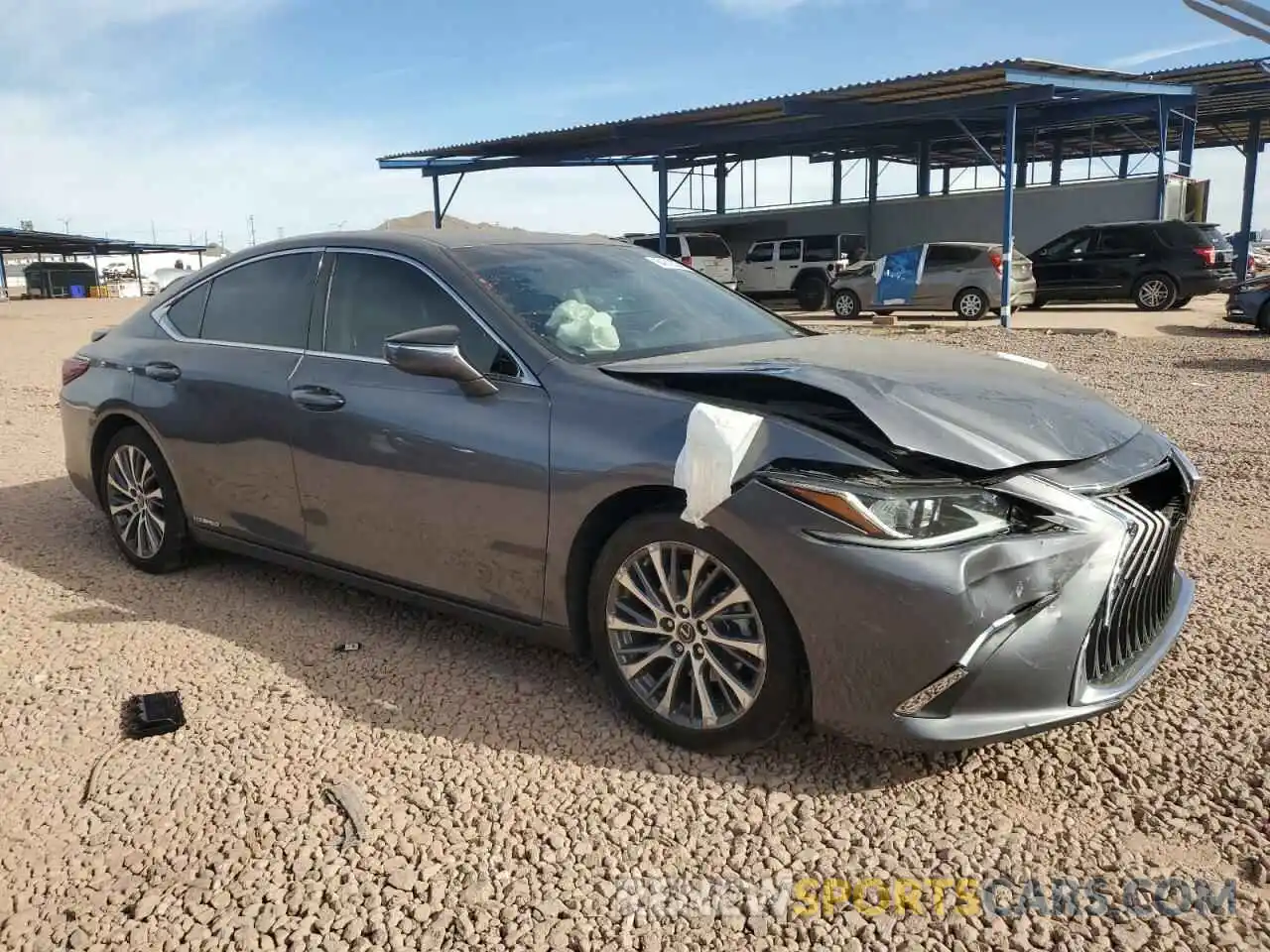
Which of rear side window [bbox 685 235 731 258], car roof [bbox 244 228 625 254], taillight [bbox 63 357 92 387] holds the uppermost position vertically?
rear side window [bbox 685 235 731 258]

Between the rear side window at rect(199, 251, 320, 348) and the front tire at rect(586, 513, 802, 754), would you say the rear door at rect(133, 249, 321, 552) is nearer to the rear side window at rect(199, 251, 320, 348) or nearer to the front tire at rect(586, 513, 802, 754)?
the rear side window at rect(199, 251, 320, 348)

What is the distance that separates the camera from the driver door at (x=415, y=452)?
10.9ft

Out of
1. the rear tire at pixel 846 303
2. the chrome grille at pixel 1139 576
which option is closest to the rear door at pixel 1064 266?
the rear tire at pixel 846 303

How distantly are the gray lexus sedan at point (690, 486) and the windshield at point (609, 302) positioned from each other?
17 millimetres

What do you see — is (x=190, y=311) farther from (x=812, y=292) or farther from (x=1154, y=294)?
(x=812, y=292)

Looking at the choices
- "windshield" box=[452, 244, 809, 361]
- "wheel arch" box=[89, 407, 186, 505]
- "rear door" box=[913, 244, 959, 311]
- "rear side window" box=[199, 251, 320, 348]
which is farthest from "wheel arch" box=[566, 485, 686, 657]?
"rear door" box=[913, 244, 959, 311]

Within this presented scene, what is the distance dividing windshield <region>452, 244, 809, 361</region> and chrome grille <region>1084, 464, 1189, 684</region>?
155cm

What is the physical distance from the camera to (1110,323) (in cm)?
1703

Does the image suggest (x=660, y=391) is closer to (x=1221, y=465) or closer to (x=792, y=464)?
(x=792, y=464)

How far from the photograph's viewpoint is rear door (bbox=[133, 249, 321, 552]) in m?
4.14

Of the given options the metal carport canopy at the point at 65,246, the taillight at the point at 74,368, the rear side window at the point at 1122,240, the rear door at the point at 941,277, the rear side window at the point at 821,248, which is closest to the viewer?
Answer: the taillight at the point at 74,368

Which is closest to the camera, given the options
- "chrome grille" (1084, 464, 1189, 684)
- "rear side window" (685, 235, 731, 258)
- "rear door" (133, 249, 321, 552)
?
"chrome grille" (1084, 464, 1189, 684)

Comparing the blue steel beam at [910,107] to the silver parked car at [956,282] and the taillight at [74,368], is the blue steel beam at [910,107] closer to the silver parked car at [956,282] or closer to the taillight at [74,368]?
the silver parked car at [956,282]

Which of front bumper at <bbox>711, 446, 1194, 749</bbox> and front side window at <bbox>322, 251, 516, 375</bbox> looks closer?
front bumper at <bbox>711, 446, 1194, 749</bbox>
